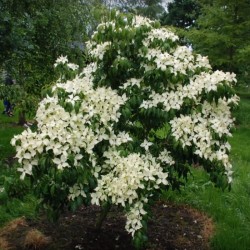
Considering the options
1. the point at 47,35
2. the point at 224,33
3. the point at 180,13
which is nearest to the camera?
the point at 47,35

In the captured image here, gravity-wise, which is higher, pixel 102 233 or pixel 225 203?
pixel 225 203

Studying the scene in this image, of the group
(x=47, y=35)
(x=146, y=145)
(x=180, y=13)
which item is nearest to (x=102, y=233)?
(x=146, y=145)

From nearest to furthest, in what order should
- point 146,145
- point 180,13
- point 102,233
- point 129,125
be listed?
1. point 146,145
2. point 129,125
3. point 102,233
4. point 180,13

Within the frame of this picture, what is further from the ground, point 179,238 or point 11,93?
point 11,93

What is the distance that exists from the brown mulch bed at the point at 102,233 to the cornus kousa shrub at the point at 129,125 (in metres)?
1.01

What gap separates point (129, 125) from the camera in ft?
12.5

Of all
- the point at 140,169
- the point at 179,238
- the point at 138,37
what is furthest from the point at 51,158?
the point at 179,238

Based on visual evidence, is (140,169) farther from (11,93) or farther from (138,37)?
(11,93)

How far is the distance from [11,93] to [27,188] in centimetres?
264

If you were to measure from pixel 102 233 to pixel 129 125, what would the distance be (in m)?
1.44

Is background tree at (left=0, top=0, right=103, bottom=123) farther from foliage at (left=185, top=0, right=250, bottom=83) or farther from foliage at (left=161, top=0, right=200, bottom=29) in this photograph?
foliage at (left=161, top=0, right=200, bottom=29)

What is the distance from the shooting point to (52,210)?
327cm

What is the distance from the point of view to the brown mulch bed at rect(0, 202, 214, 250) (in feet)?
14.0

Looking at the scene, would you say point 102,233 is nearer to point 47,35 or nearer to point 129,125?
point 129,125
